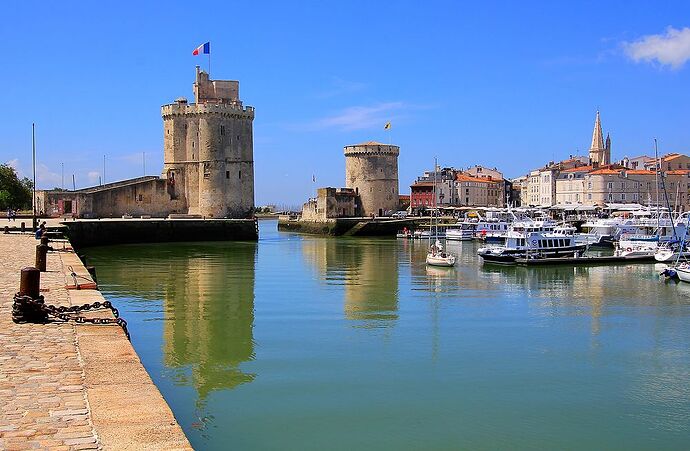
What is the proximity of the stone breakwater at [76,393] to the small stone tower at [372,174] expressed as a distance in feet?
199

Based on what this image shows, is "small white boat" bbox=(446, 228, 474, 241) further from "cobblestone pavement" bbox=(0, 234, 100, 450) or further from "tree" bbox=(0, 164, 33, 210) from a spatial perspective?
"cobblestone pavement" bbox=(0, 234, 100, 450)

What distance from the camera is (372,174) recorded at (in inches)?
2805

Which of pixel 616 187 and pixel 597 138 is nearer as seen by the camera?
pixel 616 187

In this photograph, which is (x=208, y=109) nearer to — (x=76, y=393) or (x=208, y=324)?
(x=208, y=324)

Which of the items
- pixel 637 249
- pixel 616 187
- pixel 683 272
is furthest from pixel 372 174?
pixel 683 272

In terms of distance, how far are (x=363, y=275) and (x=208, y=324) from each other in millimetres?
13185

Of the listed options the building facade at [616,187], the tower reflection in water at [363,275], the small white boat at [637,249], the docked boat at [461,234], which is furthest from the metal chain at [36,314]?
the building facade at [616,187]

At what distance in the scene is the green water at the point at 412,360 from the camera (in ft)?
31.0

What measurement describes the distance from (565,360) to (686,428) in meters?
4.04

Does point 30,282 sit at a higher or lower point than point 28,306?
higher

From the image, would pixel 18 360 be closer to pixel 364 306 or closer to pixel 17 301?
pixel 17 301

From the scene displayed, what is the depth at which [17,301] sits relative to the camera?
1055 cm

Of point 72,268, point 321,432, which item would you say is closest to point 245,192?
point 72,268

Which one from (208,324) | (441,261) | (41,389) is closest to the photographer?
(41,389)
